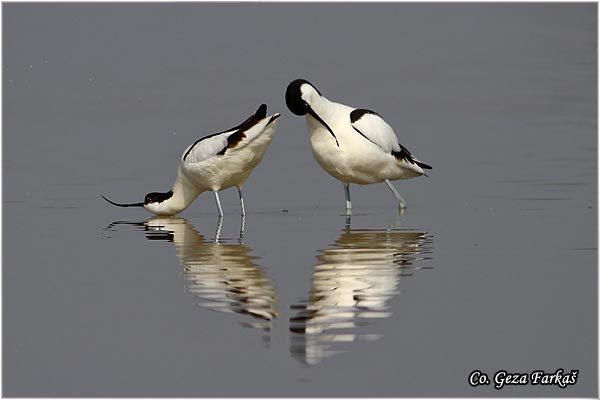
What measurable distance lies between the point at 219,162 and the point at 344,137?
1.32m

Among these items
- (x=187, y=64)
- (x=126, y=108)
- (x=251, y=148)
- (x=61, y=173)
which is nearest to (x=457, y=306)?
(x=251, y=148)

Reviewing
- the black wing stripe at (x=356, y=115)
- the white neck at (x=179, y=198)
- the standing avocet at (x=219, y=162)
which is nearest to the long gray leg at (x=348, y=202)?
the black wing stripe at (x=356, y=115)

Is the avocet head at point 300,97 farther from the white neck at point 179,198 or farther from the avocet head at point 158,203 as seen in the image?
the avocet head at point 158,203

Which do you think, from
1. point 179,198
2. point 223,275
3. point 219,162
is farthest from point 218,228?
point 223,275

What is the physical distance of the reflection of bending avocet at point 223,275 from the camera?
985cm

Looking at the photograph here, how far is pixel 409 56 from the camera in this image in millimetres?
32781

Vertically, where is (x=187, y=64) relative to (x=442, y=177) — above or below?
above

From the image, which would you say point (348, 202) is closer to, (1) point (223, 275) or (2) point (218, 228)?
(2) point (218, 228)

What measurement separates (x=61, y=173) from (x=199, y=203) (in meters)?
2.96

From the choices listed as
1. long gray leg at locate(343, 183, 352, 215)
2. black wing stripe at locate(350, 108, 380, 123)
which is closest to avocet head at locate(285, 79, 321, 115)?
black wing stripe at locate(350, 108, 380, 123)

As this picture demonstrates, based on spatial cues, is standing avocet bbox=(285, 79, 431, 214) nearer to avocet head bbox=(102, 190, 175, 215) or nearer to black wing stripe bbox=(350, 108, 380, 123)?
black wing stripe bbox=(350, 108, 380, 123)

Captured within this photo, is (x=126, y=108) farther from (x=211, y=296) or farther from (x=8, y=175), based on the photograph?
(x=211, y=296)

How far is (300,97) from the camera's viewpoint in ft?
47.6

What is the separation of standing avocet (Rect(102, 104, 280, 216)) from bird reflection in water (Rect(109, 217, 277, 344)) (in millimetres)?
705
